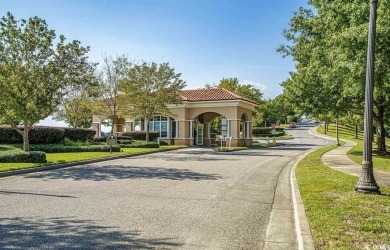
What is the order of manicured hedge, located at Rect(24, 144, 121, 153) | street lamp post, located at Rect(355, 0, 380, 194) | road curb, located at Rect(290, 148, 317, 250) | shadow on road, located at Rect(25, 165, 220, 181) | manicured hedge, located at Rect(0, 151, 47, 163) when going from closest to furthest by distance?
road curb, located at Rect(290, 148, 317, 250)
street lamp post, located at Rect(355, 0, 380, 194)
shadow on road, located at Rect(25, 165, 220, 181)
manicured hedge, located at Rect(0, 151, 47, 163)
manicured hedge, located at Rect(24, 144, 121, 153)

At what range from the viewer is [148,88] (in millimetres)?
32219

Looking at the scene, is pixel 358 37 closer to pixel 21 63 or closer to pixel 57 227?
pixel 57 227

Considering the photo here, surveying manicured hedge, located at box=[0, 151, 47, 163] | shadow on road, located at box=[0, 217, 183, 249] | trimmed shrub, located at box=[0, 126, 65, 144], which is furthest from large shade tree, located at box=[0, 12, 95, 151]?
shadow on road, located at box=[0, 217, 183, 249]

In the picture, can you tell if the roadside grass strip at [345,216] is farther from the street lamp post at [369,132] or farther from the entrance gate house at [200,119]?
the entrance gate house at [200,119]

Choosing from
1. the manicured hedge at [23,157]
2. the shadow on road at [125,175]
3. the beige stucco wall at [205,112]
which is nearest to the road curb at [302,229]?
the shadow on road at [125,175]

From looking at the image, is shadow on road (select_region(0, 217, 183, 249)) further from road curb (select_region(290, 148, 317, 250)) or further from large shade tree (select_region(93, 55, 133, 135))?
large shade tree (select_region(93, 55, 133, 135))

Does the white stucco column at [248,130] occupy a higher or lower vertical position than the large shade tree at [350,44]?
lower

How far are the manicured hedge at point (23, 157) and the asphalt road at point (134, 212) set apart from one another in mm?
4050

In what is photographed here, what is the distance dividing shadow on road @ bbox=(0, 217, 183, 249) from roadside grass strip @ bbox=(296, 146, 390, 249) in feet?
7.65

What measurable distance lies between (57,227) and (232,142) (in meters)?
31.5

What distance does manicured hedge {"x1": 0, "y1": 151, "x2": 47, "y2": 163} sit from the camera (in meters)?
16.6

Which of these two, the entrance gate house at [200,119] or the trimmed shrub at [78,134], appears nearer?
the trimmed shrub at [78,134]

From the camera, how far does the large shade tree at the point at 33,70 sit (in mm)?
17672

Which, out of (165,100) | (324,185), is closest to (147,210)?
(324,185)
